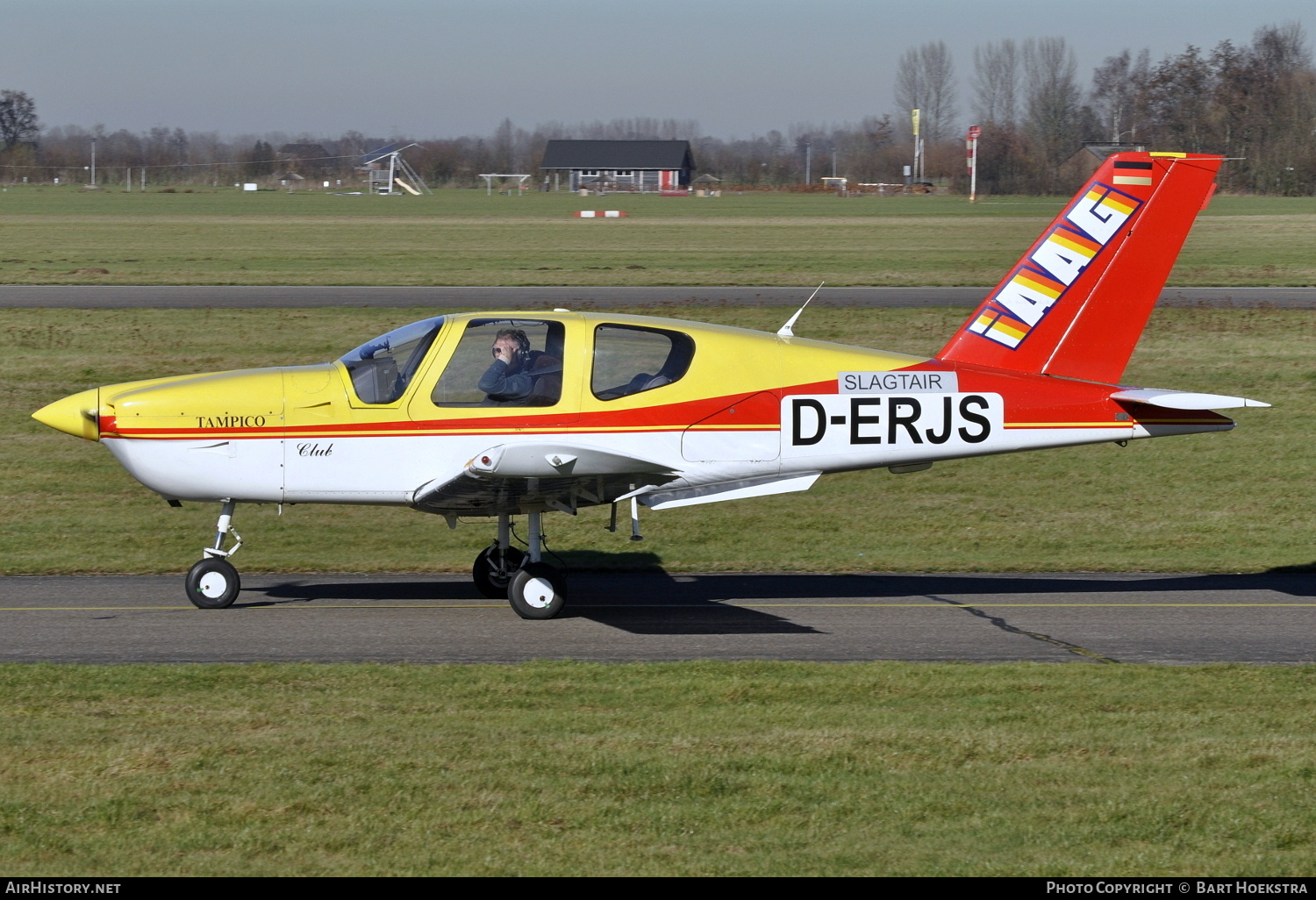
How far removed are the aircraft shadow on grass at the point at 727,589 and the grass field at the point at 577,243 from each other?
20821mm

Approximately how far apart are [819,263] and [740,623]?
30.9 metres

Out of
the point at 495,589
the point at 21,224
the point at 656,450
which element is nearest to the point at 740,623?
the point at 656,450

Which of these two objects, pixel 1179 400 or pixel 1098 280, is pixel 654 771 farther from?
pixel 1098 280

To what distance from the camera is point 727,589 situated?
38.4 feet

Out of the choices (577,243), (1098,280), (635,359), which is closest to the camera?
(635,359)

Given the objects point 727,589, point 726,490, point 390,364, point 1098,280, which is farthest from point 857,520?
point 390,364

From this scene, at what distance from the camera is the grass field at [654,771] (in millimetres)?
5574

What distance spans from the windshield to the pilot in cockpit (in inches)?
20.2

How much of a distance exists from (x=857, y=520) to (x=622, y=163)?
12576 cm

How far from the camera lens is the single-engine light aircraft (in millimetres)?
10133

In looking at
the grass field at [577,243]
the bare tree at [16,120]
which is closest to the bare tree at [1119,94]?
the grass field at [577,243]

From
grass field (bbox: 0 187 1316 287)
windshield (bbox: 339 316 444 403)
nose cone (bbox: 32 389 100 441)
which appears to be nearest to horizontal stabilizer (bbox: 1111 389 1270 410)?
windshield (bbox: 339 316 444 403)
